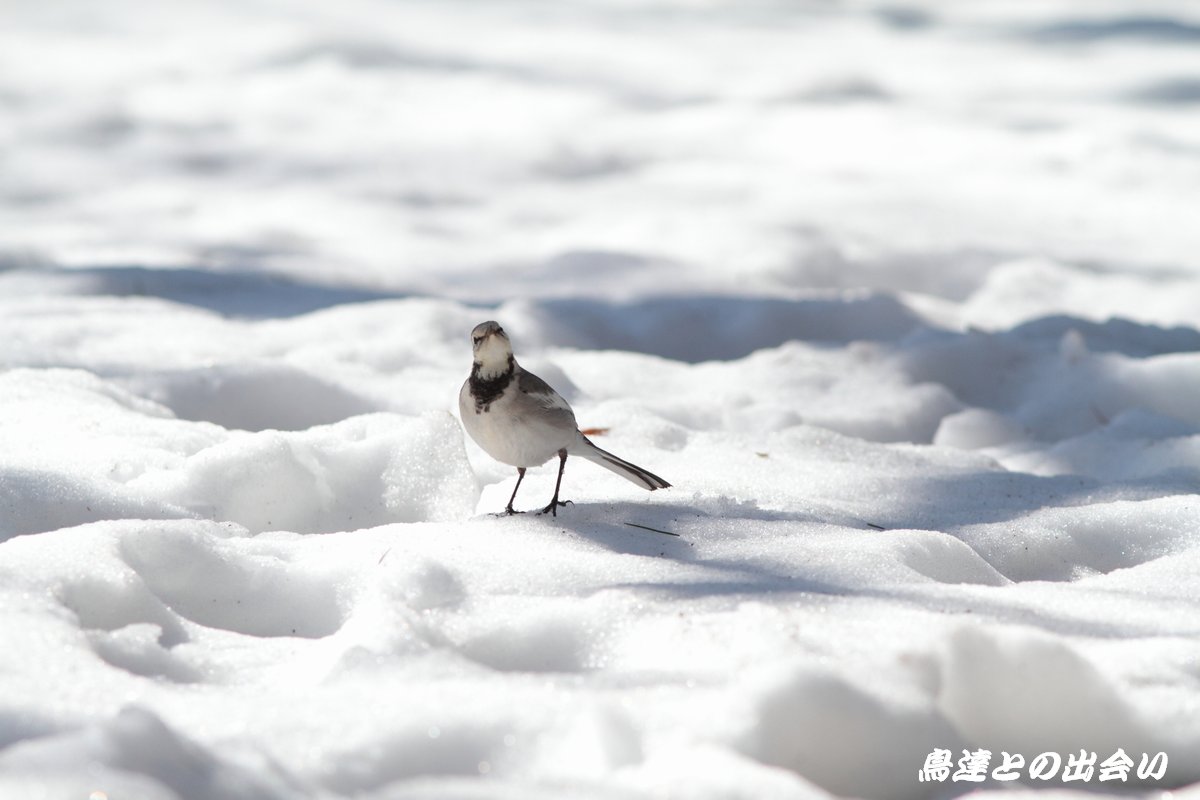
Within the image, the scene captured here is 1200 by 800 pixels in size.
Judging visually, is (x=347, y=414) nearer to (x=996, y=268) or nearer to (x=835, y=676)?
(x=835, y=676)

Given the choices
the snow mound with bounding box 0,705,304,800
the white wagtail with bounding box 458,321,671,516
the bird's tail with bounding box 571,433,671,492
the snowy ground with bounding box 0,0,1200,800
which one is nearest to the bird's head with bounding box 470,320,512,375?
the white wagtail with bounding box 458,321,671,516

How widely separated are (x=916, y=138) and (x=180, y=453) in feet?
22.8

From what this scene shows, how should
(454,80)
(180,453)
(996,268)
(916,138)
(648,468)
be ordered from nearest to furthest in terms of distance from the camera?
(180,453)
(648,468)
(996,268)
(916,138)
(454,80)

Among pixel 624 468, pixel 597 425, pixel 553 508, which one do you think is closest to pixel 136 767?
pixel 553 508

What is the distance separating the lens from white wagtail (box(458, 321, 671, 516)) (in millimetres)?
2633

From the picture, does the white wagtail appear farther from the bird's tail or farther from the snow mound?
the snow mound

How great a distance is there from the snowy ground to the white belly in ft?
0.62

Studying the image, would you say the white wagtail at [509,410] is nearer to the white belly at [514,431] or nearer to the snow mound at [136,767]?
the white belly at [514,431]

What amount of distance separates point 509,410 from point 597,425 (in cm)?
90

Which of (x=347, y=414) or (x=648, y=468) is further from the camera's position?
(x=347, y=414)

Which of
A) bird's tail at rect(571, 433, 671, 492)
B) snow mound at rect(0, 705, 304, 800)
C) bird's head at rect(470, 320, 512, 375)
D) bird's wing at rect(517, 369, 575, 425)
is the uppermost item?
bird's head at rect(470, 320, 512, 375)

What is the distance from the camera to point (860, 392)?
4.16m

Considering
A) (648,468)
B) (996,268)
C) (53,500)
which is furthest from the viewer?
(996,268)

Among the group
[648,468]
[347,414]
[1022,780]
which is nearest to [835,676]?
[1022,780]
